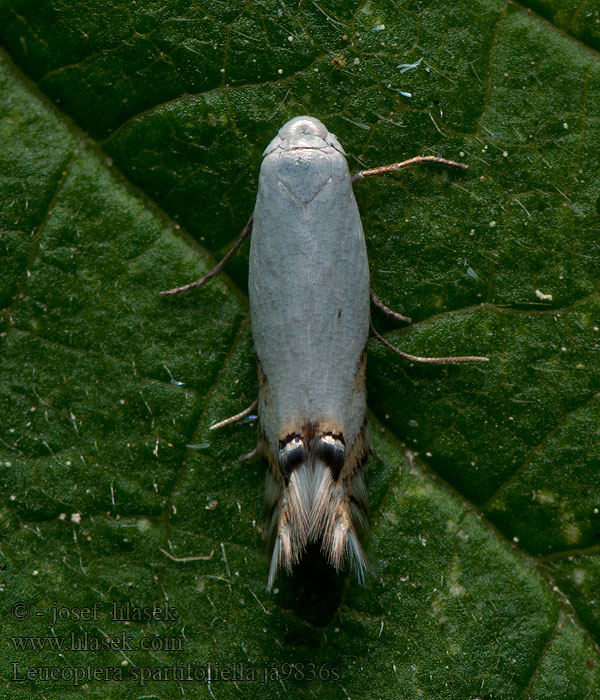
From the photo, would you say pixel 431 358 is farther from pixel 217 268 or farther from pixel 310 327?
pixel 217 268

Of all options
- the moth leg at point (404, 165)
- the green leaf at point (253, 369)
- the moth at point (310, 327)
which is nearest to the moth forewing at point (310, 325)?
the moth at point (310, 327)

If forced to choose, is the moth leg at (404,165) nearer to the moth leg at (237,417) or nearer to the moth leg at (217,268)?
the moth leg at (217,268)

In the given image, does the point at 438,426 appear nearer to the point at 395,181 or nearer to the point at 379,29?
the point at 395,181

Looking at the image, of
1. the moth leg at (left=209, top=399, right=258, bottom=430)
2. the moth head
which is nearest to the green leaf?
the moth leg at (left=209, top=399, right=258, bottom=430)

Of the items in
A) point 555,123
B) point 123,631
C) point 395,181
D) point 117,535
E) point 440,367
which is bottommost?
point 123,631

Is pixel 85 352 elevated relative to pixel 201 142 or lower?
lower

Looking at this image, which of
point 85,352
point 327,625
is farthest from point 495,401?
point 85,352

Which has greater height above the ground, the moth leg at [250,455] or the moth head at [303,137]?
the moth head at [303,137]

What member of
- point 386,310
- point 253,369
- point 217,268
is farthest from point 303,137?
point 253,369
